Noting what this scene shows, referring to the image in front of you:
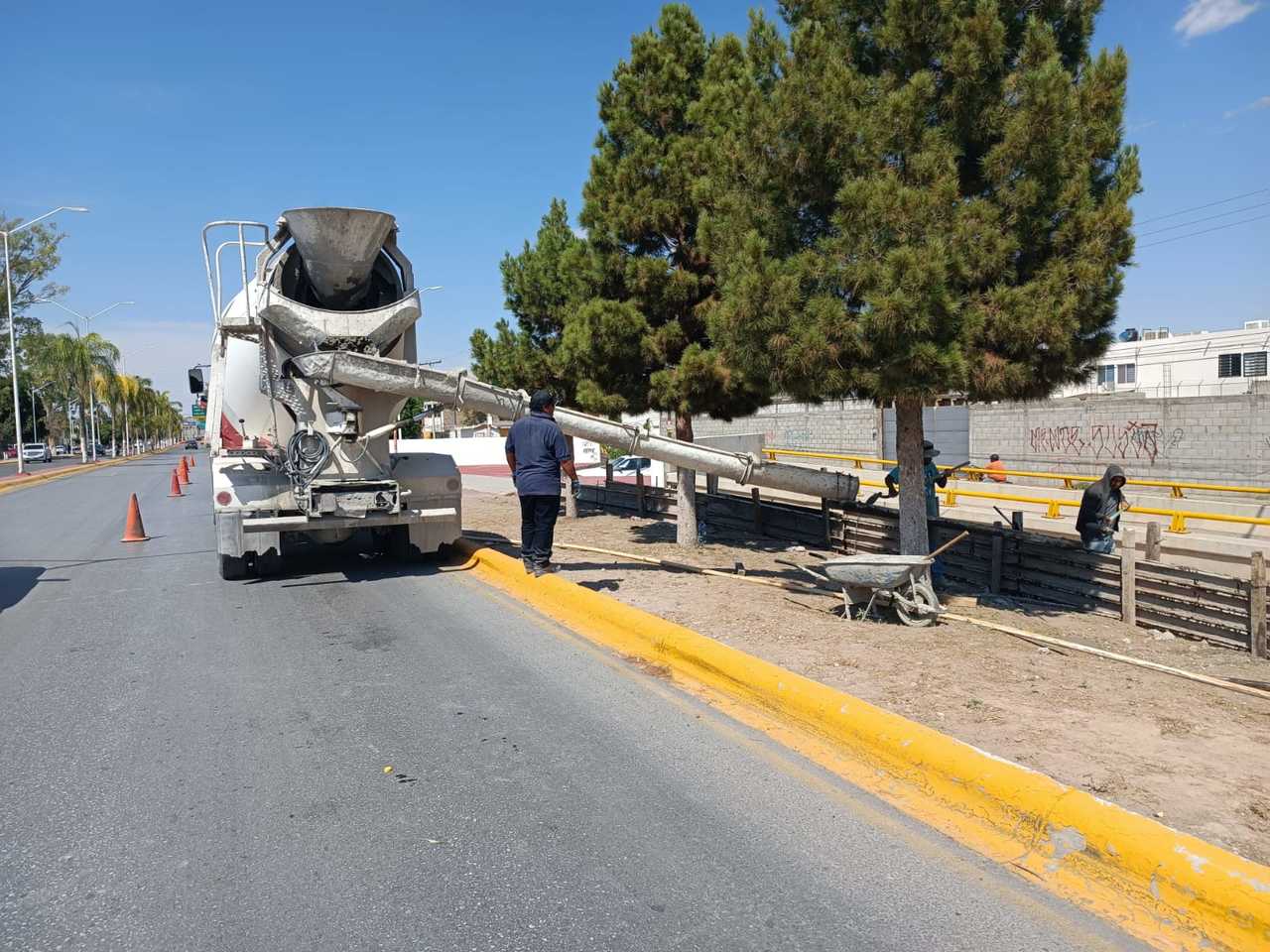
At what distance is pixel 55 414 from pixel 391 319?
109 meters

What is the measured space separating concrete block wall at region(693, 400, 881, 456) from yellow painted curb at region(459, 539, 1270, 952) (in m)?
23.0

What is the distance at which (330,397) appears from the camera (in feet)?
28.7

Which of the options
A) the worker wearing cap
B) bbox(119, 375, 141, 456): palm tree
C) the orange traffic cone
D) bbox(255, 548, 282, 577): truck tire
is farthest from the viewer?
bbox(119, 375, 141, 456): palm tree

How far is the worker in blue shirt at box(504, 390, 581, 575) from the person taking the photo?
797cm

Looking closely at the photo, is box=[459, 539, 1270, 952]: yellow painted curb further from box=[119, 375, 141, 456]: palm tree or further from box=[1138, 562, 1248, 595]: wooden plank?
box=[119, 375, 141, 456]: palm tree

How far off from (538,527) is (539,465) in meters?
0.68

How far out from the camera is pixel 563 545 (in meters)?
11.3

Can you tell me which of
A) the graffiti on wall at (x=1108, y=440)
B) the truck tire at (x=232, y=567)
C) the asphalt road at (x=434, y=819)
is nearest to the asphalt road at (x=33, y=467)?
the truck tire at (x=232, y=567)

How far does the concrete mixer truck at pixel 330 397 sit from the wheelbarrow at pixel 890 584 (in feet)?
6.78

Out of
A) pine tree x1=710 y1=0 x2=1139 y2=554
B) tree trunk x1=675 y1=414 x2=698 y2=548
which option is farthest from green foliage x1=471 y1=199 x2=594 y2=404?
pine tree x1=710 y1=0 x2=1139 y2=554

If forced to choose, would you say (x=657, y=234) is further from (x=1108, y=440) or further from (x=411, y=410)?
(x=1108, y=440)

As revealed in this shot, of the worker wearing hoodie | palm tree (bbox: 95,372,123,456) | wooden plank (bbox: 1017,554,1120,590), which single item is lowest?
wooden plank (bbox: 1017,554,1120,590)

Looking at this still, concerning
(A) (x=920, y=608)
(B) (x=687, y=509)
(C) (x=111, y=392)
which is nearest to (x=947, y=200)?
(A) (x=920, y=608)

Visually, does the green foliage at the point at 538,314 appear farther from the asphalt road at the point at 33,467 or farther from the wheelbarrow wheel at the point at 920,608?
the asphalt road at the point at 33,467
